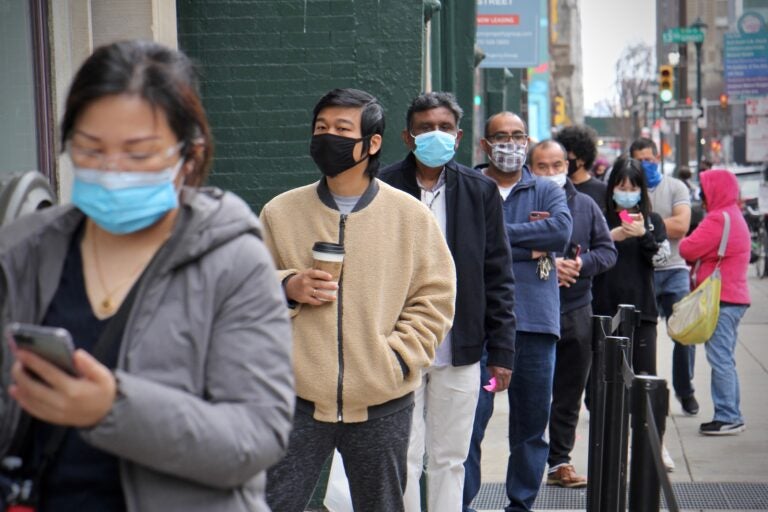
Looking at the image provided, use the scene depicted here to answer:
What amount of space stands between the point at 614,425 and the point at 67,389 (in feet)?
12.5

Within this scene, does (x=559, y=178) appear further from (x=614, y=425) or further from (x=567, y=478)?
(x=614, y=425)

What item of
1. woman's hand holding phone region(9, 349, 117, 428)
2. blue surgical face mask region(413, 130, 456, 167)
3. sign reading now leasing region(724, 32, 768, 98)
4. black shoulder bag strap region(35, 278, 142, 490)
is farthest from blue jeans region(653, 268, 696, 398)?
sign reading now leasing region(724, 32, 768, 98)

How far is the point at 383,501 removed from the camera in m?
4.66

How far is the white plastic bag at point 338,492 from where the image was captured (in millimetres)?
5343

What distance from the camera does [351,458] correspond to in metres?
4.65

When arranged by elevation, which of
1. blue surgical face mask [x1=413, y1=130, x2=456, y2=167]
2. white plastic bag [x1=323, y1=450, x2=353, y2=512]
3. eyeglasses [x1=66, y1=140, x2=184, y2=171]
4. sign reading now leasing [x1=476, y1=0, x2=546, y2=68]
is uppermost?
sign reading now leasing [x1=476, y1=0, x2=546, y2=68]

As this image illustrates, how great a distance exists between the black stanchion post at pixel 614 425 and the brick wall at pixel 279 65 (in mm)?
2306

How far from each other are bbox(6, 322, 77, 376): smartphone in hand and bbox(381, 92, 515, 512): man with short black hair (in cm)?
366

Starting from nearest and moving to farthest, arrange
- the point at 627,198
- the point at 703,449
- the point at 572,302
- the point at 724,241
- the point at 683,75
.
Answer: the point at 572,302
the point at 627,198
the point at 703,449
the point at 724,241
the point at 683,75

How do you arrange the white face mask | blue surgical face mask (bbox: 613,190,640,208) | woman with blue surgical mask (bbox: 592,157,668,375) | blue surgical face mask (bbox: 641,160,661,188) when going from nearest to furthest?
the white face mask, woman with blue surgical mask (bbox: 592,157,668,375), blue surgical face mask (bbox: 613,190,640,208), blue surgical face mask (bbox: 641,160,661,188)

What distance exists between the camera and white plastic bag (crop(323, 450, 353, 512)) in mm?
5343

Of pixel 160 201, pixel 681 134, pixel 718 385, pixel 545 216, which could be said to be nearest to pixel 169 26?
pixel 545 216

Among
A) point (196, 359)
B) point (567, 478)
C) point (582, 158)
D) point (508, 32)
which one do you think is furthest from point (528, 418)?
point (508, 32)

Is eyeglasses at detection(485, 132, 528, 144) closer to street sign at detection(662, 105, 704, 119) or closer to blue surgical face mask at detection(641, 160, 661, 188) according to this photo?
blue surgical face mask at detection(641, 160, 661, 188)
